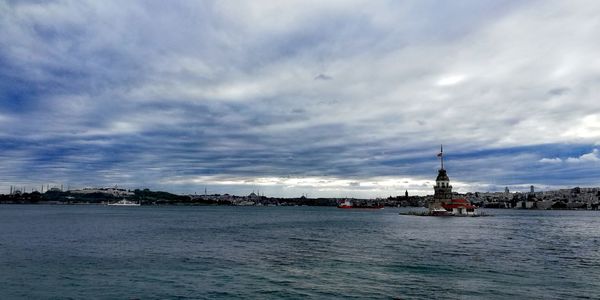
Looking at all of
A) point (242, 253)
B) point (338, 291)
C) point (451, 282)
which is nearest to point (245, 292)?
point (338, 291)

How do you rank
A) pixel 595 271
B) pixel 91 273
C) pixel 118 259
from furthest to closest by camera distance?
pixel 118 259
pixel 595 271
pixel 91 273

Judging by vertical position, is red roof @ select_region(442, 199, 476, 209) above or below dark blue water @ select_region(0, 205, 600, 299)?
above

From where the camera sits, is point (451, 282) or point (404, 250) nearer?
point (451, 282)

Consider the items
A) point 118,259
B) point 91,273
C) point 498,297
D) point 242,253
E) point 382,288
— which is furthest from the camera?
point 242,253

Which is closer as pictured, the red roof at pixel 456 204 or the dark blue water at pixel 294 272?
the dark blue water at pixel 294 272

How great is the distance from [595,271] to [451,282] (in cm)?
1656

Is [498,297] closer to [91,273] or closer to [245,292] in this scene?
[245,292]

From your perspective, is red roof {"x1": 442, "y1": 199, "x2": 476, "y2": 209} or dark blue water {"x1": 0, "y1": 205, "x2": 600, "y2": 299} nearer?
dark blue water {"x1": 0, "y1": 205, "x2": 600, "y2": 299}

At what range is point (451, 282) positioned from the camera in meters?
33.5

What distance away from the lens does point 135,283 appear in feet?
108

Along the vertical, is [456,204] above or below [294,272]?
above

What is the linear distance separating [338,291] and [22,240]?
189 ft

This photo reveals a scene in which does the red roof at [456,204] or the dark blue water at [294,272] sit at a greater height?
the red roof at [456,204]

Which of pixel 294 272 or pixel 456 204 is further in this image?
pixel 456 204
